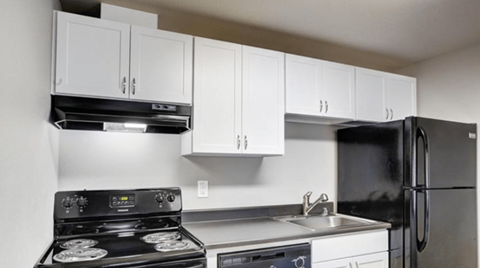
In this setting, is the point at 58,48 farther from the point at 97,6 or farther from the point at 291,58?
the point at 291,58

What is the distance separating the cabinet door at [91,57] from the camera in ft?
6.00

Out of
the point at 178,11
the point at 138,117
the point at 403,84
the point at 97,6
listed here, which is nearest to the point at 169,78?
the point at 138,117

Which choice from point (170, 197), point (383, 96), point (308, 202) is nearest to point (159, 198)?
point (170, 197)

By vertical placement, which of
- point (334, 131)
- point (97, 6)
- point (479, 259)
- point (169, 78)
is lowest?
point (479, 259)

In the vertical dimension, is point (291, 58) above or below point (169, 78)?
above

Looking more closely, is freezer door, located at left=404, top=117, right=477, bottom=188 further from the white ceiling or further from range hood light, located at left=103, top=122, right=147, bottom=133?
range hood light, located at left=103, top=122, right=147, bottom=133

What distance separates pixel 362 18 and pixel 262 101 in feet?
2.92

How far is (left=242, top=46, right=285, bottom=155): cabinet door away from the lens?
230cm

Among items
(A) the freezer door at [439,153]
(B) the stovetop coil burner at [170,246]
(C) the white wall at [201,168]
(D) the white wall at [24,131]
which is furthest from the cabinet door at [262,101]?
(D) the white wall at [24,131]

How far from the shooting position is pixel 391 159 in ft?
8.09

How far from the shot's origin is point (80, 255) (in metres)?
1.62

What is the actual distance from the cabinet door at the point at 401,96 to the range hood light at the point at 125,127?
2.04 meters

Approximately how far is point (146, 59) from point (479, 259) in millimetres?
2951

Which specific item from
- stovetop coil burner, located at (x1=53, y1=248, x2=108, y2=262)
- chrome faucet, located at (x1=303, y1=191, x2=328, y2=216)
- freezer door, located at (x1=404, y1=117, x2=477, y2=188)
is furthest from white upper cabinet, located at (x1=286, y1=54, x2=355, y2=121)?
stovetop coil burner, located at (x1=53, y1=248, x2=108, y2=262)
